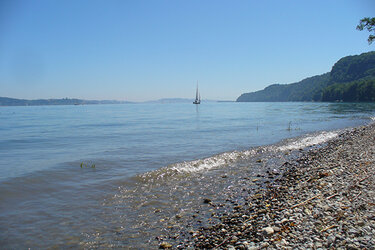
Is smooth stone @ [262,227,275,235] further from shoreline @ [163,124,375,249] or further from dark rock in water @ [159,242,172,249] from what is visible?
dark rock in water @ [159,242,172,249]

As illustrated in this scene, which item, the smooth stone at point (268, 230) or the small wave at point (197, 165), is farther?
the small wave at point (197, 165)

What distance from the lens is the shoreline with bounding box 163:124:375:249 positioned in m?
5.18

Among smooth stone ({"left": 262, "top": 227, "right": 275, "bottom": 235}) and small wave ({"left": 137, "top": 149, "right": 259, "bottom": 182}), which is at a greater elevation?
smooth stone ({"left": 262, "top": 227, "right": 275, "bottom": 235})

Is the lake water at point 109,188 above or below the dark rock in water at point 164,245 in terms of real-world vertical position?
below

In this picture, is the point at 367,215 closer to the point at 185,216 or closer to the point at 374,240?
the point at 374,240

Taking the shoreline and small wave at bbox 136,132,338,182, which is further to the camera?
small wave at bbox 136,132,338,182

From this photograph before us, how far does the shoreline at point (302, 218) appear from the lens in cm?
518

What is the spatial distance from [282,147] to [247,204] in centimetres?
1293

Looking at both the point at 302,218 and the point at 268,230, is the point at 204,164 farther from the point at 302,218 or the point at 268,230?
the point at 268,230

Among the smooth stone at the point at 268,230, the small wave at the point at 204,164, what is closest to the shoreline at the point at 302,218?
the smooth stone at the point at 268,230

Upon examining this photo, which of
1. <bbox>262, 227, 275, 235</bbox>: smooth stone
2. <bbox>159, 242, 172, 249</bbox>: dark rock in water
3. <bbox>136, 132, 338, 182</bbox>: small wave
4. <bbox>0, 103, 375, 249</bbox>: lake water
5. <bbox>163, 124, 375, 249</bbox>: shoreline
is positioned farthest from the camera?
<bbox>136, 132, 338, 182</bbox>: small wave

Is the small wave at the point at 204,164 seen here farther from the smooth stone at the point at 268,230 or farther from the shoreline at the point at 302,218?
the smooth stone at the point at 268,230

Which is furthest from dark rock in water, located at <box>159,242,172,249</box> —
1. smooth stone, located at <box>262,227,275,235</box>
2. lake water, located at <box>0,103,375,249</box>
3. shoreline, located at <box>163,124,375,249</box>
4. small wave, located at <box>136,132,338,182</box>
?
small wave, located at <box>136,132,338,182</box>

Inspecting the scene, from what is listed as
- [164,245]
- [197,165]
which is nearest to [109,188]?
[197,165]
